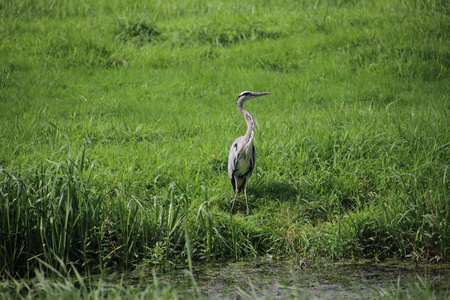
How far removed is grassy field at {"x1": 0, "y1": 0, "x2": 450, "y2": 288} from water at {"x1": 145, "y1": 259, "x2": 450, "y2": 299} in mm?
183

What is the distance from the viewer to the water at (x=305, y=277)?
4047 mm

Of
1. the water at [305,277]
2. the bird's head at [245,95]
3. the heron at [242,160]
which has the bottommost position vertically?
the water at [305,277]

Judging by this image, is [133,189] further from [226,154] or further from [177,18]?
[177,18]

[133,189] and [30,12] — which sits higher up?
[30,12]

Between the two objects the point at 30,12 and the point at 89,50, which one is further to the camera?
the point at 30,12

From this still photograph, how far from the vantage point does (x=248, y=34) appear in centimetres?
998

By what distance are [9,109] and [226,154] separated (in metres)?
3.56

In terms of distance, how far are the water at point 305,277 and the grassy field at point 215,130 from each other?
183mm

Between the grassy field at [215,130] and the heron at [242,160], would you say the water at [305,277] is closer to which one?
the grassy field at [215,130]

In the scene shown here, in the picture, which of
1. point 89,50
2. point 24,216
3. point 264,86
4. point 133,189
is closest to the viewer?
point 24,216

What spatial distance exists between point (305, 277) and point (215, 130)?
119 inches

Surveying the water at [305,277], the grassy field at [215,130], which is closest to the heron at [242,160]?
the grassy field at [215,130]

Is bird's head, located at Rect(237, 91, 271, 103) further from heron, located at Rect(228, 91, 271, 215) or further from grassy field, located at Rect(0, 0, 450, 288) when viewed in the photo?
grassy field, located at Rect(0, 0, 450, 288)

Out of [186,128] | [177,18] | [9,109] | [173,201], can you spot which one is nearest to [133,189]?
[173,201]
